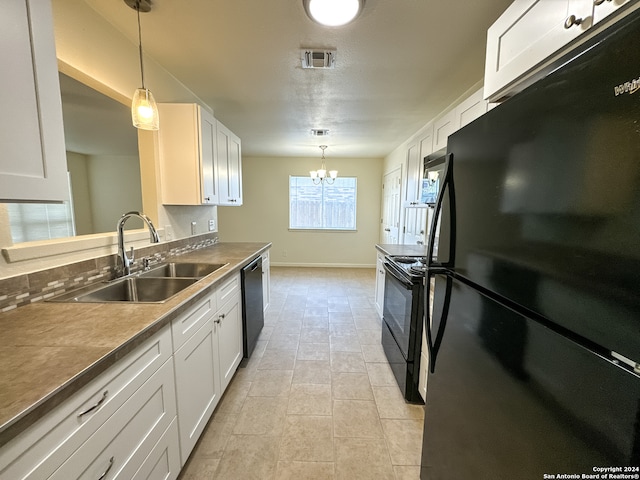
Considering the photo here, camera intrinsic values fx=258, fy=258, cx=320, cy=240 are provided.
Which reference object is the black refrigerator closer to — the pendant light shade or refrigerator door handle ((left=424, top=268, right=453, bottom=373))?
refrigerator door handle ((left=424, top=268, right=453, bottom=373))

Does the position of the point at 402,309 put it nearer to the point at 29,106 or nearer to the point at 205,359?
the point at 205,359

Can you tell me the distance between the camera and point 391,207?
5.02 metres

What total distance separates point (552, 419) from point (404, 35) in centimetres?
208

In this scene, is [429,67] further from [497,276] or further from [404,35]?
[497,276]

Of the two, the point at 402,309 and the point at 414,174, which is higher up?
the point at 414,174

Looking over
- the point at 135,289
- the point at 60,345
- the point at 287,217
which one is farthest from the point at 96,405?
the point at 287,217

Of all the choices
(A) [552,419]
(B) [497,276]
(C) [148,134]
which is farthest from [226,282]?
(A) [552,419]

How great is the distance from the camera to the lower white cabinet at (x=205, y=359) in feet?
4.18

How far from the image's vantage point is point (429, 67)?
2098mm

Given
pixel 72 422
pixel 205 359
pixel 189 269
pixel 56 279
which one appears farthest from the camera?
pixel 189 269

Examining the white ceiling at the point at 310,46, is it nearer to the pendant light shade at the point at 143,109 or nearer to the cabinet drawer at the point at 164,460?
the pendant light shade at the point at 143,109

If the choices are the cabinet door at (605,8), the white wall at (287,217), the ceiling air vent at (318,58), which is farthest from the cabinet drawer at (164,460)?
the white wall at (287,217)

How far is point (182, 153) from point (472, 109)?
2239 millimetres

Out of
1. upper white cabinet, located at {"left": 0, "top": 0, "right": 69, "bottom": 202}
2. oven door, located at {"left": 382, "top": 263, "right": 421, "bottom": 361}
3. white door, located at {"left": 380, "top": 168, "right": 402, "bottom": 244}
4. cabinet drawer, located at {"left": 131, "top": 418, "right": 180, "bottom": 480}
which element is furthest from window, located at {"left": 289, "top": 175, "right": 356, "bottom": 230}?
upper white cabinet, located at {"left": 0, "top": 0, "right": 69, "bottom": 202}
